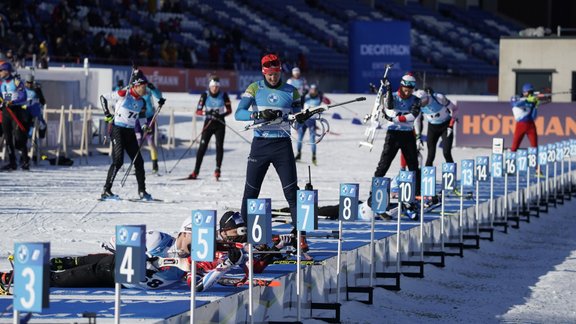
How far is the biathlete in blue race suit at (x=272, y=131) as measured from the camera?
1216 centimetres

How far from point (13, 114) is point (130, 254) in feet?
49.7

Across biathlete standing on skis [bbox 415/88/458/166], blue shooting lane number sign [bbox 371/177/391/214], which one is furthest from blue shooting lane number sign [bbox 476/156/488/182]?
blue shooting lane number sign [bbox 371/177/391/214]

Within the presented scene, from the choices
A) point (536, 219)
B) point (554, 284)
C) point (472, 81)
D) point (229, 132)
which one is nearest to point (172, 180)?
point (536, 219)

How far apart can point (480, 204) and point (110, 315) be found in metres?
10.4

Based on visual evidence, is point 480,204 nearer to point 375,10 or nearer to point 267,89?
point 267,89

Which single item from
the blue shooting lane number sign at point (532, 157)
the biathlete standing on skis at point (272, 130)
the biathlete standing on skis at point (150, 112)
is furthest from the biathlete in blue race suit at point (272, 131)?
the blue shooting lane number sign at point (532, 157)

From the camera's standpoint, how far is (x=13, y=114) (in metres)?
22.3

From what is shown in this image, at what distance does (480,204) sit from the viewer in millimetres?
18344

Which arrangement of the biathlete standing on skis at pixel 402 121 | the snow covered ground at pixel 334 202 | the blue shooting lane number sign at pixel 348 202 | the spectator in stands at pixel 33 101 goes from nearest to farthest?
the blue shooting lane number sign at pixel 348 202, the snow covered ground at pixel 334 202, the biathlete standing on skis at pixel 402 121, the spectator in stands at pixel 33 101

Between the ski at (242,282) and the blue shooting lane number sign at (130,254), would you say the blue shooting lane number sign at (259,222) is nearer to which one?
the ski at (242,282)

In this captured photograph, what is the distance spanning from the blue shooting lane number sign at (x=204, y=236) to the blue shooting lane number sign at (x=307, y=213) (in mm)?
2027

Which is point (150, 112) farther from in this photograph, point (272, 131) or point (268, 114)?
point (268, 114)

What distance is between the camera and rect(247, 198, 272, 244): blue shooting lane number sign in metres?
9.26

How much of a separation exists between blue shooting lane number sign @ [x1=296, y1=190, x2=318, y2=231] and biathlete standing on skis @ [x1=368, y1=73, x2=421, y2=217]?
5899 mm
